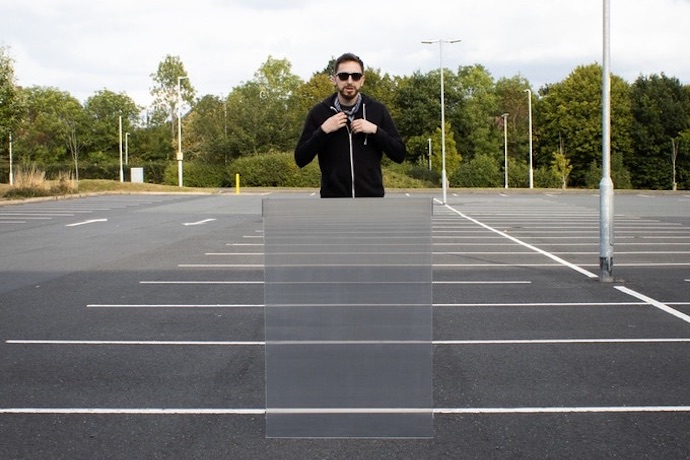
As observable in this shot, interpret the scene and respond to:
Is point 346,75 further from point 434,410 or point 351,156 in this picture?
point 434,410

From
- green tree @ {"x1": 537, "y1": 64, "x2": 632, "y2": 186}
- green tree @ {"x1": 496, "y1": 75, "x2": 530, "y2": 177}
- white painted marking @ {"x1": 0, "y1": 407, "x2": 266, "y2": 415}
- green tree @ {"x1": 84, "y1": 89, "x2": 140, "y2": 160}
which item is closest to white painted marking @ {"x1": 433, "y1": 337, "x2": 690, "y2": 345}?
white painted marking @ {"x1": 0, "y1": 407, "x2": 266, "y2": 415}

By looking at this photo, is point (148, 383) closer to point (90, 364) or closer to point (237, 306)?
point (90, 364)

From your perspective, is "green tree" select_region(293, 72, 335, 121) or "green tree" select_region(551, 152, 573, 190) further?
"green tree" select_region(293, 72, 335, 121)

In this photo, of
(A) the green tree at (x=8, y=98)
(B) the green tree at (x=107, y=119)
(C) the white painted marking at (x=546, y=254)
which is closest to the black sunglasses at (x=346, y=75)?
(C) the white painted marking at (x=546, y=254)

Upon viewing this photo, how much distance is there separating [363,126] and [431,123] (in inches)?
2757

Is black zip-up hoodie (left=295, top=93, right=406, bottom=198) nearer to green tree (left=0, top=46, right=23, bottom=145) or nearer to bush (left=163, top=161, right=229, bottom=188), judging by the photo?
green tree (left=0, top=46, right=23, bottom=145)

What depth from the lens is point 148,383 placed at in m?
5.86

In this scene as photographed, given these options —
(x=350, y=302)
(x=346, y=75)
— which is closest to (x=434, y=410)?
(x=350, y=302)

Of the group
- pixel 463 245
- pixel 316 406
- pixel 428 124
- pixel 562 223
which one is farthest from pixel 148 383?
pixel 428 124

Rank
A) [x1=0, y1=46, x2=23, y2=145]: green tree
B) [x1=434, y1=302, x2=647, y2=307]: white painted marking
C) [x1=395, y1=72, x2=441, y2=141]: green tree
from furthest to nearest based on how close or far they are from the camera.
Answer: [x1=395, y1=72, x2=441, y2=141]: green tree → [x1=0, y1=46, x2=23, y2=145]: green tree → [x1=434, y1=302, x2=647, y2=307]: white painted marking

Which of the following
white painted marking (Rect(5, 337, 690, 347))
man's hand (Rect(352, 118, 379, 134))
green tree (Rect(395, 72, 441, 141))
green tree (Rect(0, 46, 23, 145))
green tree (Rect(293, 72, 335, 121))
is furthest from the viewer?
green tree (Rect(293, 72, 335, 121))

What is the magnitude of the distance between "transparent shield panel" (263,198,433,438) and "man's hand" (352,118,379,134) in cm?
53

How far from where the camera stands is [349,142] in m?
4.59

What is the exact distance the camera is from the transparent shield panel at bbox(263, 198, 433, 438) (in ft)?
12.8
